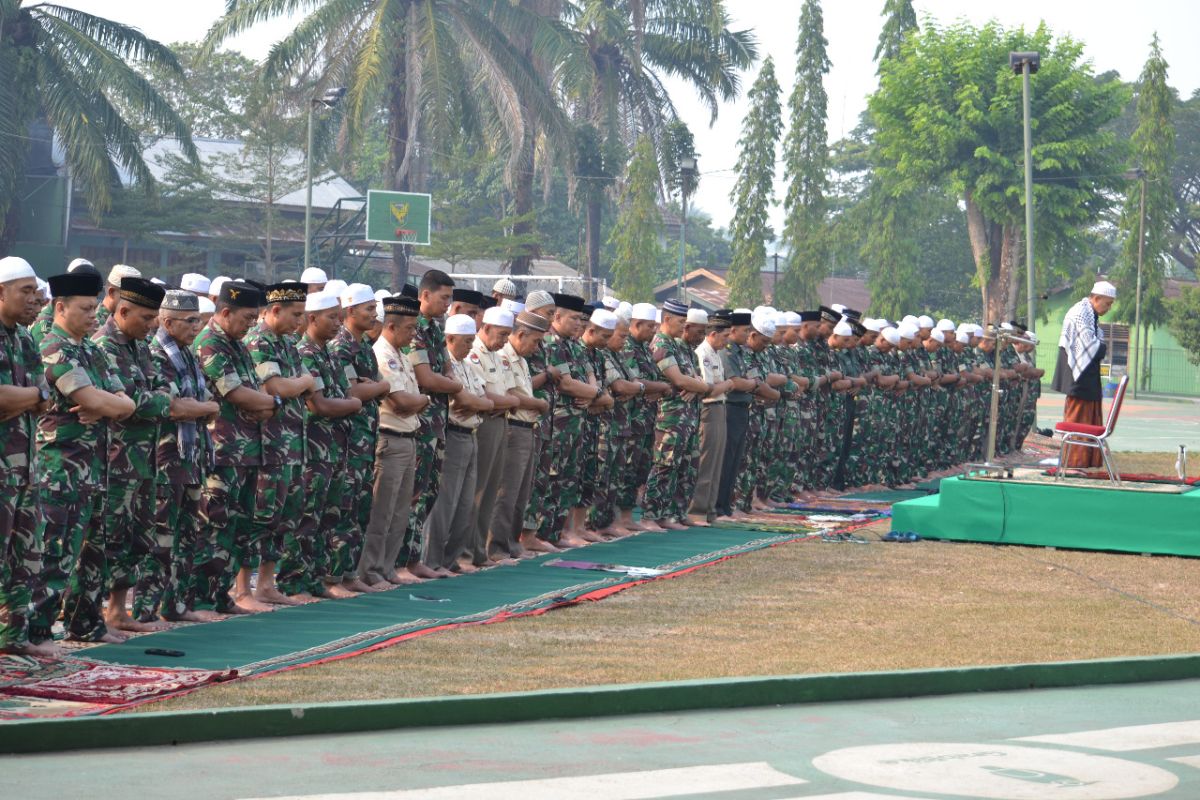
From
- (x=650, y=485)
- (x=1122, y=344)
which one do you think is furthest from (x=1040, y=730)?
(x=1122, y=344)

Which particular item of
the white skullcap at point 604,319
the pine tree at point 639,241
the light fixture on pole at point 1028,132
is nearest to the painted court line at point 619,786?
the white skullcap at point 604,319

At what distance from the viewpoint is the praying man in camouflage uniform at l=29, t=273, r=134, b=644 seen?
23.9ft

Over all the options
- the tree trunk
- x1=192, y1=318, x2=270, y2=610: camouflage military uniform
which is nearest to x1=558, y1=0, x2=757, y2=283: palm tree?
the tree trunk

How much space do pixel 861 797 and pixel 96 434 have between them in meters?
3.97

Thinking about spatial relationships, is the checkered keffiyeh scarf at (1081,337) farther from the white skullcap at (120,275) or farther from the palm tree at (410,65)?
the palm tree at (410,65)

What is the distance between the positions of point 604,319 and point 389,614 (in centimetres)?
423

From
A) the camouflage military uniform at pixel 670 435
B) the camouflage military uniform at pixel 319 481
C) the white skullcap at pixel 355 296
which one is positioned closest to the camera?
the camouflage military uniform at pixel 319 481

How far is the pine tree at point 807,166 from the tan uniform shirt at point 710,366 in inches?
1122

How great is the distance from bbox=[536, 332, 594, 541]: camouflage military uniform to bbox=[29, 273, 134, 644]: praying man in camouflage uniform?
15.8 ft

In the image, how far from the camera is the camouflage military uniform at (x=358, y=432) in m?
9.51

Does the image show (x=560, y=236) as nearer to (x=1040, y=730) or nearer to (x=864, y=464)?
(x=864, y=464)

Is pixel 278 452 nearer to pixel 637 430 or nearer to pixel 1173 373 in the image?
pixel 637 430

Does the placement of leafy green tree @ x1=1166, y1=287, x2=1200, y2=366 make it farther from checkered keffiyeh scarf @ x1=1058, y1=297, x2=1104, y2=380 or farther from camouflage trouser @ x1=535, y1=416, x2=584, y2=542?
camouflage trouser @ x1=535, y1=416, x2=584, y2=542

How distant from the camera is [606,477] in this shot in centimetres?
1294
